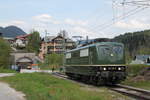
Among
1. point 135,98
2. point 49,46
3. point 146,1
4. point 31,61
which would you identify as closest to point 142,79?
point 146,1

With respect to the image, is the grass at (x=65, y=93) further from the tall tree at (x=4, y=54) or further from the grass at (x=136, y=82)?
the tall tree at (x=4, y=54)

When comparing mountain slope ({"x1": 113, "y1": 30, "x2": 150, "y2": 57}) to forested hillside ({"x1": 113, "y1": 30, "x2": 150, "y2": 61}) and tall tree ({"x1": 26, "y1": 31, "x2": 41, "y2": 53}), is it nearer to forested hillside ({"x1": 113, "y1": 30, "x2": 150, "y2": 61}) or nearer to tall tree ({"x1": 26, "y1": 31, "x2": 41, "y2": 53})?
forested hillside ({"x1": 113, "y1": 30, "x2": 150, "y2": 61})

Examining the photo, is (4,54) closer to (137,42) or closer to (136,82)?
(137,42)

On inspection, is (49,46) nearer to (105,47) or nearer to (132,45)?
(132,45)

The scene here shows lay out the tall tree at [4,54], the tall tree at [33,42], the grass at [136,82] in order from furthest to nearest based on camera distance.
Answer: the tall tree at [33,42], the tall tree at [4,54], the grass at [136,82]

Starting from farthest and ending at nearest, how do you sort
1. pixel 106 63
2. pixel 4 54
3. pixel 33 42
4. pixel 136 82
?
pixel 33 42
pixel 4 54
pixel 136 82
pixel 106 63

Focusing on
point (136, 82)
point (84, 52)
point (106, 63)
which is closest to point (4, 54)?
point (84, 52)

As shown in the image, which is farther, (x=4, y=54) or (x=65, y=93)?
(x=4, y=54)

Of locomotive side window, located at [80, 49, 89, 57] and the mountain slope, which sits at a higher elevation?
the mountain slope

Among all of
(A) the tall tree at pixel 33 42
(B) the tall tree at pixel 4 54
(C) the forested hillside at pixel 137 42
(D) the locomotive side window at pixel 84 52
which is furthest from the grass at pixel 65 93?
(A) the tall tree at pixel 33 42

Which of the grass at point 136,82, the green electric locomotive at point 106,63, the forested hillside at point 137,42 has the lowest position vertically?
the grass at point 136,82

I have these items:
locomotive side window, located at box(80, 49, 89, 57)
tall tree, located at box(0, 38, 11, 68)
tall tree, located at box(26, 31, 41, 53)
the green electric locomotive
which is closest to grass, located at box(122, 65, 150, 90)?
the green electric locomotive

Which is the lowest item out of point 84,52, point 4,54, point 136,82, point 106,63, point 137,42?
point 136,82

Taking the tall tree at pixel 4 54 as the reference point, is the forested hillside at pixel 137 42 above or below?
above
